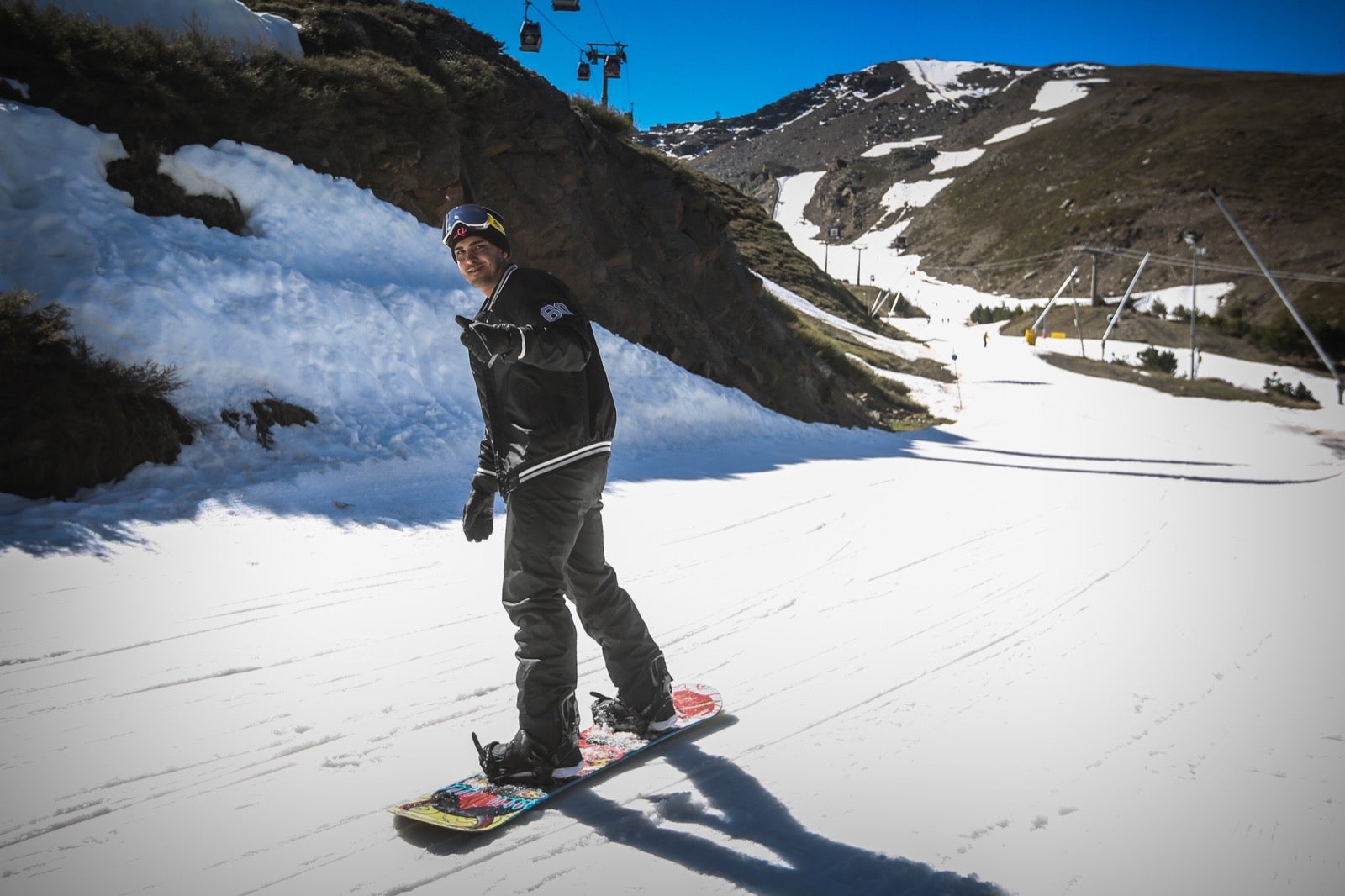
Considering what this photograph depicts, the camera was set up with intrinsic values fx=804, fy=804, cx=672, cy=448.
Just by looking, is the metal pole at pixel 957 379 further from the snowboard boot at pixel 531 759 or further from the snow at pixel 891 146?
the snow at pixel 891 146

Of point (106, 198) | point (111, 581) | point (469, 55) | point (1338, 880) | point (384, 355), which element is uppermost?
point (469, 55)

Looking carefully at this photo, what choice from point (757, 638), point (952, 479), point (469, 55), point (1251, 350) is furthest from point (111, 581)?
point (1251, 350)

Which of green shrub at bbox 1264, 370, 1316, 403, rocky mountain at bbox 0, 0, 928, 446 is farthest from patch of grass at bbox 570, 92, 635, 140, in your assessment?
green shrub at bbox 1264, 370, 1316, 403

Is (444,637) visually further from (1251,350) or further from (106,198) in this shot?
(1251,350)

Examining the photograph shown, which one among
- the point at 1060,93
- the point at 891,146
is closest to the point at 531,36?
the point at 891,146

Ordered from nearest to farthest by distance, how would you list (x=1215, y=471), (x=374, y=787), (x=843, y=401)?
(x=374, y=787) → (x=1215, y=471) → (x=843, y=401)

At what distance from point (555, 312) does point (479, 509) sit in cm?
94

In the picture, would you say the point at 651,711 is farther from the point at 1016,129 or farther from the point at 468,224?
the point at 1016,129

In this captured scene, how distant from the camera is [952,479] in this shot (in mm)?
10844

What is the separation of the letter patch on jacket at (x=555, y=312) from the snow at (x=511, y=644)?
71.9 inches

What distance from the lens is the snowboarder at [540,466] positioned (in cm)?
307

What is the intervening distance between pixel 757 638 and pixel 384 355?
6.52 meters

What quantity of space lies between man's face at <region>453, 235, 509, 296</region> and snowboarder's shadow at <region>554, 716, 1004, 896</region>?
2.07m

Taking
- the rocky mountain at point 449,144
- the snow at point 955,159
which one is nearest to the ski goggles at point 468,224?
the rocky mountain at point 449,144
